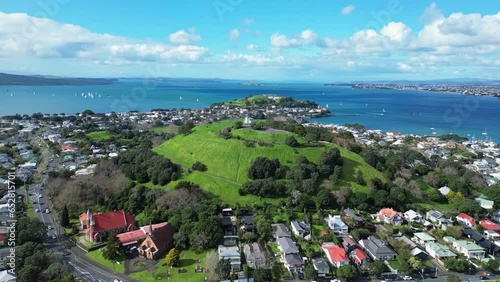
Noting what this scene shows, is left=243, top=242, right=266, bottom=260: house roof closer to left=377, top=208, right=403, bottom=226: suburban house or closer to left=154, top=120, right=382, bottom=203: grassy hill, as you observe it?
left=154, top=120, right=382, bottom=203: grassy hill

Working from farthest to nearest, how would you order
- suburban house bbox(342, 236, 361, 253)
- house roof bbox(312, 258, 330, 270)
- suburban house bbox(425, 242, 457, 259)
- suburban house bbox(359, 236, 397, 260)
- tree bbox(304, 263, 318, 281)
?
1. suburban house bbox(342, 236, 361, 253)
2. suburban house bbox(425, 242, 457, 259)
3. suburban house bbox(359, 236, 397, 260)
4. house roof bbox(312, 258, 330, 270)
5. tree bbox(304, 263, 318, 281)

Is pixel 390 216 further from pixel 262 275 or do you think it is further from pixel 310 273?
pixel 262 275

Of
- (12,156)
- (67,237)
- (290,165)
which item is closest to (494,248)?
(290,165)

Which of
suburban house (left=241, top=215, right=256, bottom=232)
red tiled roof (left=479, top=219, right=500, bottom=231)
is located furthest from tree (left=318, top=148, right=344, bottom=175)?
red tiled roof (left=479, top=219, right=500, bottom=231)

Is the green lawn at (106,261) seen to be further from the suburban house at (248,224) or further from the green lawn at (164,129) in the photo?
the green lawn at (164,129)

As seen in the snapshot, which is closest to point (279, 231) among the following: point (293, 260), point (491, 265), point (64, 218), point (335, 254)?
point (293, 260)

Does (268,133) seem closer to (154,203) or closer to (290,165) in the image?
(290,165)
